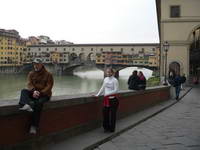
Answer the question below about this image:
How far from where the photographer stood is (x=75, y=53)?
8744cm

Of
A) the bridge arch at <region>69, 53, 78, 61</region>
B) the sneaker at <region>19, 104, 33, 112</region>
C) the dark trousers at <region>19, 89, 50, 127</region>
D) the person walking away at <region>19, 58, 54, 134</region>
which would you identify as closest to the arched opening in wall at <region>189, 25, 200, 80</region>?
the person walking away at <region>19, 58, 54, 134</region>

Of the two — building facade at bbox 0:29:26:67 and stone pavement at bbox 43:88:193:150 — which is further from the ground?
building facade at bbox 0:29:26:67

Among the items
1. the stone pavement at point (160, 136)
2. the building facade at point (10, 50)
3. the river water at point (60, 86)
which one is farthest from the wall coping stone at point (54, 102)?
the building facade at point (10, 50)

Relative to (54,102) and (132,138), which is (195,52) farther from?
(54,102)

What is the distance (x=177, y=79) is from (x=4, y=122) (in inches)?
472

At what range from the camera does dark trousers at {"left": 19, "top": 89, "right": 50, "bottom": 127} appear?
418 cm

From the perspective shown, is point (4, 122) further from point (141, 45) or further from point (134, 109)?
point (141, 45)

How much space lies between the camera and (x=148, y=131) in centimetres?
697

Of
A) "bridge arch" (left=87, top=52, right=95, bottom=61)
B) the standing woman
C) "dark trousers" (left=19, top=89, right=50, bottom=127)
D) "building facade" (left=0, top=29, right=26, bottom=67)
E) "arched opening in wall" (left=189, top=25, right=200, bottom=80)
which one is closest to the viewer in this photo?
"dark trousers" (left=19, top=89, right=50, bottom=127)

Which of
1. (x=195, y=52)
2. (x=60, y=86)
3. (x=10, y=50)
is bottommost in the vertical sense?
(x=60, y=86)

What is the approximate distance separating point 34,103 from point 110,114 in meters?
2.20

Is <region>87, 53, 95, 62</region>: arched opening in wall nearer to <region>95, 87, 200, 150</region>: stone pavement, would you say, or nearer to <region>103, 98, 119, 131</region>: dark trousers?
<region>95, 87, 200, 150</region>: stone pavement

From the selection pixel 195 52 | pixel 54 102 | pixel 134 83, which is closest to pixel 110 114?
pixel 54 102

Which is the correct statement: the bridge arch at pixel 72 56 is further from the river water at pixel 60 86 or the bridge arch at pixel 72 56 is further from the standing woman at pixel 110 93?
the standing woman at pixel 110 93
